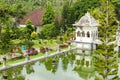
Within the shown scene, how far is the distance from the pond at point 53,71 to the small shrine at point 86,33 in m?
5.77

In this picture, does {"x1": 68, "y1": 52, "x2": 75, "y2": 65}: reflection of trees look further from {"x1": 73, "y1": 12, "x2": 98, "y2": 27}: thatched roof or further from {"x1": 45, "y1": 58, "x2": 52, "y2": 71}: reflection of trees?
{"x1": 73, "y1": 12, "x2": 98, "y2": 27}: thatched roof

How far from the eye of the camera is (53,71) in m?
23.4

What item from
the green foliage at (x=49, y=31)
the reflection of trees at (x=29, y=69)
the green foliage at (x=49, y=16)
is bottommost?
the reflection of trees at (x=29, y=69)

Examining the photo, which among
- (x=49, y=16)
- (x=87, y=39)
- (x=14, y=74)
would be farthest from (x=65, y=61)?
(x=49, y=16)

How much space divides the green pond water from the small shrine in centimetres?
578

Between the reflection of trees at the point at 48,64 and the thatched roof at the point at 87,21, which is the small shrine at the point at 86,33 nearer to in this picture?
the thatched roof at the point at 87,21

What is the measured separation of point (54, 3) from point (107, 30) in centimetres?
Answer: 4463

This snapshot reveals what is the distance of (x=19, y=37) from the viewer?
3259 cm

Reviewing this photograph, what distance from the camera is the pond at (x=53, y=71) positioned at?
2177 cm

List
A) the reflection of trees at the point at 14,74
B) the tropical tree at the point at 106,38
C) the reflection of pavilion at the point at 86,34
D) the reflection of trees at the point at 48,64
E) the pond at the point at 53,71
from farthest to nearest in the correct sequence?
the reflection of pavilion at the point at 86,34 → the reflection of trees at the point at 48,64 → the pond at the point at 53,71 → the reflection of trees at the point at 14,74 → the tropical tree at the point at 106,38

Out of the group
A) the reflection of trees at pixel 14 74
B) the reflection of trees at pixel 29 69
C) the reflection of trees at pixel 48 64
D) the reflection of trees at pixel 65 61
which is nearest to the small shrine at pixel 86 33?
the reflection of trees at pixel 65 61

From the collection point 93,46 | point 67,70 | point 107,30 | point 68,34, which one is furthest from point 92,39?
point 107,30

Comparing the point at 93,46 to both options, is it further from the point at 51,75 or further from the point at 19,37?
the point at 51,75

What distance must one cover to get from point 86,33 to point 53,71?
36.6 ft
